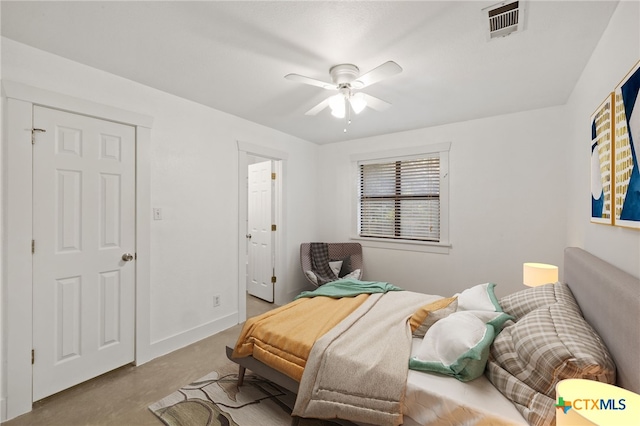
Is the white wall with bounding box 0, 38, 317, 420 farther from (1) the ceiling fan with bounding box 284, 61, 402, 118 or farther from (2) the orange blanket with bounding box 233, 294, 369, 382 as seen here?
(1) the ceiling fan with bounding box 284, 61, 402, 118

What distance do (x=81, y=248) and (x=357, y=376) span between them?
2.22 m

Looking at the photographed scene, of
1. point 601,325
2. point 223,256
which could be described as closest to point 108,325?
point 223,256

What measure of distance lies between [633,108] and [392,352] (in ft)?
5.28

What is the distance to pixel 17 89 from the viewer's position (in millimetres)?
1864

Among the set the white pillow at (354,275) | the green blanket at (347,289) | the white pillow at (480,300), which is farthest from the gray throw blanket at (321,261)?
the white pillow at (480,300)

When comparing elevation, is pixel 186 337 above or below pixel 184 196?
below

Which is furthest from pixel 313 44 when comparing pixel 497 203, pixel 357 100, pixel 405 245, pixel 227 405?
pixel 405 245

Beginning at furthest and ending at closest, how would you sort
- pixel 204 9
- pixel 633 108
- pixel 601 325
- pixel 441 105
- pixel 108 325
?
pixel 441 105
pixel 108 325
pixel 204 9
pixel 601 325
pixel 633 108

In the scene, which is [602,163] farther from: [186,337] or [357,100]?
[186,337]

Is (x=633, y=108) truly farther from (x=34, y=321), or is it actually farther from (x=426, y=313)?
(x=34, y=321)

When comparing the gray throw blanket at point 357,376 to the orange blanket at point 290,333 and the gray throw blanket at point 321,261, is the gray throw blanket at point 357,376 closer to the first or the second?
the orange blanket at point 290,333

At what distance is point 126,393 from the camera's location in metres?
2.12

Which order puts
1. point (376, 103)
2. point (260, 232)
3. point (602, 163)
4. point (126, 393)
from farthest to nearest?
point (260, 232) < point (376, 103) < point (126, 393) < point (602, 163)

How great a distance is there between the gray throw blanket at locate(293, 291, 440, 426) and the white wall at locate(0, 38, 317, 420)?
1757mm
